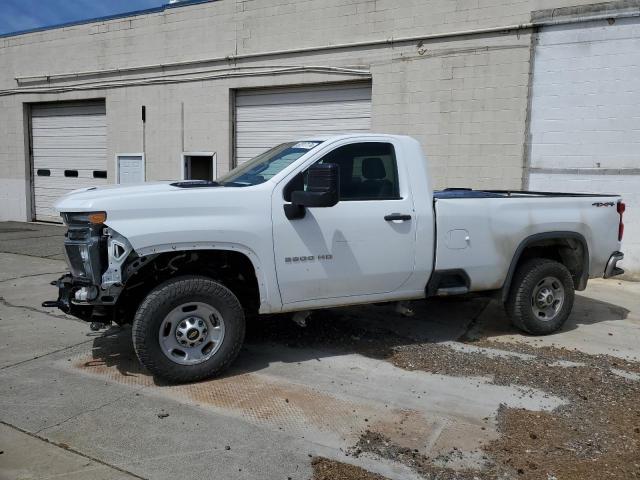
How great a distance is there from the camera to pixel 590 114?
962cm

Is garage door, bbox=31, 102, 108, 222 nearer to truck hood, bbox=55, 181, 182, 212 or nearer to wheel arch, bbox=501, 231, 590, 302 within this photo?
truck hood, bbox=55, 181, 182, 212

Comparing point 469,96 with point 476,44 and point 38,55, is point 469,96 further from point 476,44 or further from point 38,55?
point 38,55

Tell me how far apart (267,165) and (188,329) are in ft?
5.43

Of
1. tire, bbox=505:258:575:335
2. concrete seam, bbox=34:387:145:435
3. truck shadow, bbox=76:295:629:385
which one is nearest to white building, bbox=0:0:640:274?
truck shadow, bbox=76:295:629:385

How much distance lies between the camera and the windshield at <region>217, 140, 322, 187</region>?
5.20 m

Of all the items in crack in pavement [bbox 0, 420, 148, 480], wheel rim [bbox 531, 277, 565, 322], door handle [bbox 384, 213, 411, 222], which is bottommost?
crack in pavement [bbox 0, 420, 148, 480]

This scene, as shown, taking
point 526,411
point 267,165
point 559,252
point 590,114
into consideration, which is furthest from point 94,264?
point 590,114

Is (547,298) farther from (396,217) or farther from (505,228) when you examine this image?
(396,217)

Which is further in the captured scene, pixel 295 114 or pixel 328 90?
pixel 295 114

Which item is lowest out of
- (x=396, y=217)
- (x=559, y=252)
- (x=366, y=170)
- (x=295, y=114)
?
(x=559, y=252)

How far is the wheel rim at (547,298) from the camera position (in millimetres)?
6285

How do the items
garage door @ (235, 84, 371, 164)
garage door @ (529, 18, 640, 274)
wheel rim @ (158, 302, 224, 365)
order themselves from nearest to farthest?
wheel rim @ (158, 302, 224, 365), garage door @ (529, 18, 640, 274), garage door @ (235, 84, 371, 164)

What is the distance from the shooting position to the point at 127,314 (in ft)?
16.2

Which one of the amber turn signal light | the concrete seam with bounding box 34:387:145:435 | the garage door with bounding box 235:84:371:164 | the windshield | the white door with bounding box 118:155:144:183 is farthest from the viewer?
the white door with bounding box 118:155:144:183
